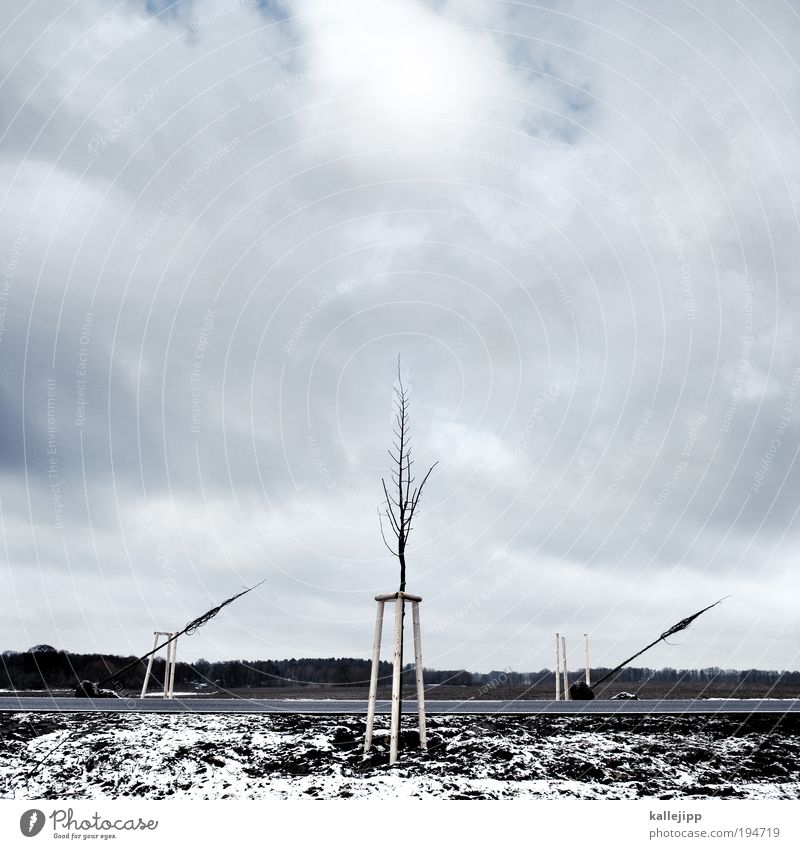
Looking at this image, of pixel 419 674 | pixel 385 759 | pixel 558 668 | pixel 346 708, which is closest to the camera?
pixel 385 759

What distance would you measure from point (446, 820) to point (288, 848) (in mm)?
2586

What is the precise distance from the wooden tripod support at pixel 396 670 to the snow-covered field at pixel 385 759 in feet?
1.18

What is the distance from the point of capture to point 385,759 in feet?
48.8

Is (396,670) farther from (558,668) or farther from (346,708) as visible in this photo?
(558,668)

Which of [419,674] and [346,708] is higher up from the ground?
[419,674]

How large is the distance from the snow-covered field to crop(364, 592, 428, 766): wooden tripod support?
14.2 inches

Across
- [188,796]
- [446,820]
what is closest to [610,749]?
[446,820]

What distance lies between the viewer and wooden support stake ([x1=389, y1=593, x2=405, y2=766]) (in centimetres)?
1474

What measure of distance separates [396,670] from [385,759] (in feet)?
5.49

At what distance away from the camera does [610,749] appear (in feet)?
51.7

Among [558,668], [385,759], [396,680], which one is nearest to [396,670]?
[396,680]

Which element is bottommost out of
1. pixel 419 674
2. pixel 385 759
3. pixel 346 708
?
pixel 385 759

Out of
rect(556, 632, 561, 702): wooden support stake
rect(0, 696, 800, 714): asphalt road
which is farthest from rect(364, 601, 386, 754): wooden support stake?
rect(556, 632, 561, 702): wooden support stake

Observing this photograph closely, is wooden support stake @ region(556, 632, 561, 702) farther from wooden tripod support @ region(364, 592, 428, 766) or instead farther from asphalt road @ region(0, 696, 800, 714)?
wooden tripod support @ region(364, 592, 428, 766)
